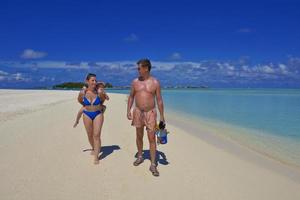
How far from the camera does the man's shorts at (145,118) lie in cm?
576

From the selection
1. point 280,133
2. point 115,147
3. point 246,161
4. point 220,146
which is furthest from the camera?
point 280,133

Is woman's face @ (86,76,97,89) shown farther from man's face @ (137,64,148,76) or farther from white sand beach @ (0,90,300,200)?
white sand beach @ (0,90,300,200)

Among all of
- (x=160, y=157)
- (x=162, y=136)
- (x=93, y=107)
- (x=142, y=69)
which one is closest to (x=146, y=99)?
(x=142, y=69)

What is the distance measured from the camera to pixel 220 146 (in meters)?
9.05

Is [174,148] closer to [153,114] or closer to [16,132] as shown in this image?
[153,114]

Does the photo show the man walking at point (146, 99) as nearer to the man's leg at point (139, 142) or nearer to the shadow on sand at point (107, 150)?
the man's leg at point (139, 142)

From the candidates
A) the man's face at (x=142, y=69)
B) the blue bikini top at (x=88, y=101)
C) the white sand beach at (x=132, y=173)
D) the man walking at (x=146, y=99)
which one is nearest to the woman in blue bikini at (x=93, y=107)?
the blue bikini top at (x=88, y=101)

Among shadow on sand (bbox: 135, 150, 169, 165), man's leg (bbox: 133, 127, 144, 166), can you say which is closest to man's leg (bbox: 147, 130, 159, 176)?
man's leg (bbox: 133, 127, 144, 166)

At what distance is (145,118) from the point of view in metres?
5.80

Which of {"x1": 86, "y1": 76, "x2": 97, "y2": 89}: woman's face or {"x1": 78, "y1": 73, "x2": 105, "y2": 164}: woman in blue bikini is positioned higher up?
{"x1": 86, "y1": 76, "x2": 97, "y2": 89}: woman's face

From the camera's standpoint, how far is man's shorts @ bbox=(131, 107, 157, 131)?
5.76 metres

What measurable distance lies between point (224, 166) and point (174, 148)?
6.52 ft

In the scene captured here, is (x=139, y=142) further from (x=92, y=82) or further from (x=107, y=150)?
(x=107, y=150)

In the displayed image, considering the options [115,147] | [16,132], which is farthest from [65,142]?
[16,132]
